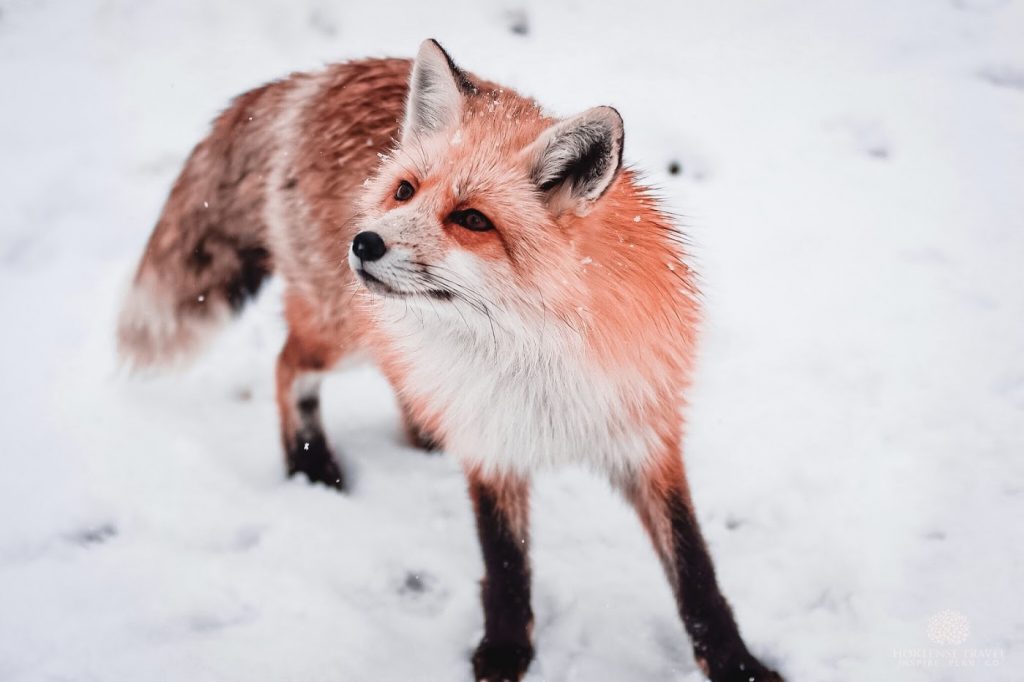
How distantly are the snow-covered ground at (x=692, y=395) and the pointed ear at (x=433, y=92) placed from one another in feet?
3.23

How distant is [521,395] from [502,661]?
A: 80 centimetres

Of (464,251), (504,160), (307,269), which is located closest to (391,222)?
(464,251)

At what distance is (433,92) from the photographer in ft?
6.29

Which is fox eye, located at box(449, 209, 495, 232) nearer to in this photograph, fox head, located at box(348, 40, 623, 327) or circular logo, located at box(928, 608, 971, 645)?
fox head, located at box(348, 40, 623, 327)

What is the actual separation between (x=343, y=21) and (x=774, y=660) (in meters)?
4.14

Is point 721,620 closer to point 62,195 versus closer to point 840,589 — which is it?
point 840,589

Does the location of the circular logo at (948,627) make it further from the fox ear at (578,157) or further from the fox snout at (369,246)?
the fox snout at (369,246)

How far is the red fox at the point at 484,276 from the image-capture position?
1.67 m

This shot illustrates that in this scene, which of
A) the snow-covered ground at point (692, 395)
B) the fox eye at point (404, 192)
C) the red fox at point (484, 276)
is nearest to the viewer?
the red fox at point (484, 276)

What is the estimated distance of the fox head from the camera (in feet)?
5.19

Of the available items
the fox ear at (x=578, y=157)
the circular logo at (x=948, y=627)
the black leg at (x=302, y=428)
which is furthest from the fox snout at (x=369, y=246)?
the circular logo at (x=948, y=627)

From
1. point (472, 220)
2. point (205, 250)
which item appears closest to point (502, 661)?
point (472, 220)

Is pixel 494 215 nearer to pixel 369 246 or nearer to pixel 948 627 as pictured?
pixel 369 246

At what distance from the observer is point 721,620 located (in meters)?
2.07
